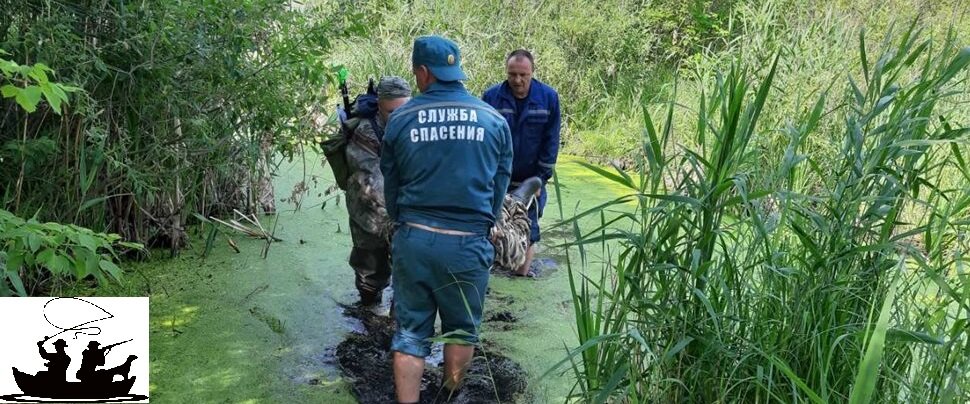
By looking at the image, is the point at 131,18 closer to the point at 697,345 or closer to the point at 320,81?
the point at 320,81

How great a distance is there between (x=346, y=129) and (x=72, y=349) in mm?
1785

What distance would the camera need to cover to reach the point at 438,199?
8.64ft

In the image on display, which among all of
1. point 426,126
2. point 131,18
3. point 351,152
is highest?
Answer: point 131,18

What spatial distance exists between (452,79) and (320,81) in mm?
1477

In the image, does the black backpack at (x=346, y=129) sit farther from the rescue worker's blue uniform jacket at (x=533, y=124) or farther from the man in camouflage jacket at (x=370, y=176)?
the rescue worker's blue uniform jacket at (x=533, y=124)

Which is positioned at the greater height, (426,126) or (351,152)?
(426,126)

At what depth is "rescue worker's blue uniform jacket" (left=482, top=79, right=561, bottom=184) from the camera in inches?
166

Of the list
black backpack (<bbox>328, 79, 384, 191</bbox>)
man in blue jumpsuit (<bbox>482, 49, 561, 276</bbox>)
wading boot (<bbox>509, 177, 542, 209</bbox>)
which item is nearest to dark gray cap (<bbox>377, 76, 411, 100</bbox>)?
black backpack (<bbox>328, 79, 384, 191</bbox>)

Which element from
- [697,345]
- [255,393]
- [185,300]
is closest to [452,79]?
[697,345]

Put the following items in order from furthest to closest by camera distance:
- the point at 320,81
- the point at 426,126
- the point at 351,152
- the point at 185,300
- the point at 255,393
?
the point at 320,81 → the point at 185,300 → the point at 351,152 → the point at 255,393 → the point at 426,126

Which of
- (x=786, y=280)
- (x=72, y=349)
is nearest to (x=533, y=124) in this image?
(x=786, y=280)

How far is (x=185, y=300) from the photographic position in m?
3.76

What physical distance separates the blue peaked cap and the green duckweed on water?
0.68 metres

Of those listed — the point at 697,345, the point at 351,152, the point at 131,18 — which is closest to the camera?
the point at 697,345
